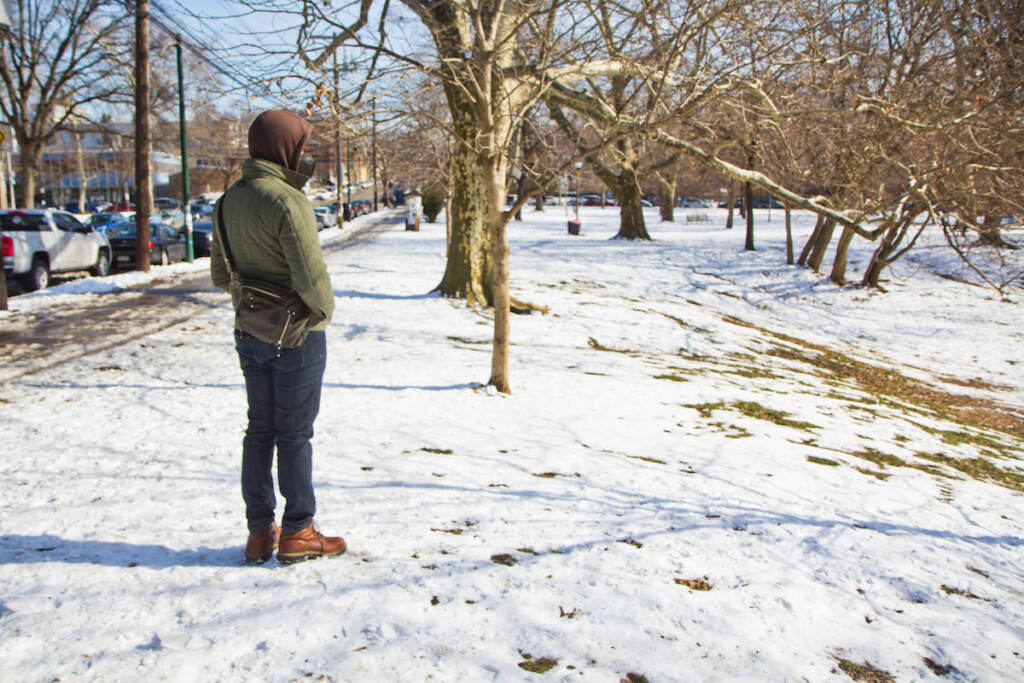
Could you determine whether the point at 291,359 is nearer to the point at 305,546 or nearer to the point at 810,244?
the point at 305,546

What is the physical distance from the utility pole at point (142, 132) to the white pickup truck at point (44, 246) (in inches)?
44.6

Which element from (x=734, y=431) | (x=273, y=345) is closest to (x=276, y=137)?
(x=273, y=345)

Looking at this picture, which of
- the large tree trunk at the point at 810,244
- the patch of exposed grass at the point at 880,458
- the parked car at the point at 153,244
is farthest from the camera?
the large tree trunk at the point at 810,244

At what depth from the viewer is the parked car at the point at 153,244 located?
18.5 m

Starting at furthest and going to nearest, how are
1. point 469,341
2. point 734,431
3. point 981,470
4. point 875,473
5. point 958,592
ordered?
1. point 469,341
2. point 734,431
3. point 981,470
4. point 875,473
5. point 958,592

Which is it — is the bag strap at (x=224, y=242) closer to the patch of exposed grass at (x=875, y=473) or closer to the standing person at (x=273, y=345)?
the standing person at (x=273, y=345)

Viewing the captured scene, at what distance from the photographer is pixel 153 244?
19.0 m

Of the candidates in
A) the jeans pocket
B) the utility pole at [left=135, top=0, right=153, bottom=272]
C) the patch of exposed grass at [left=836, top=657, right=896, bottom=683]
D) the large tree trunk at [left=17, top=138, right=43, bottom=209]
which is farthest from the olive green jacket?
the large tree trunk at [left=17, top=138, right=43, bottom=209]

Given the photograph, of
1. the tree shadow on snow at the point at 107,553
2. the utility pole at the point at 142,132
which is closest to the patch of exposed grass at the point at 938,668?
the tree shadow on snow at the point at 107,553

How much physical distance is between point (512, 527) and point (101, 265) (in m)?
16.3

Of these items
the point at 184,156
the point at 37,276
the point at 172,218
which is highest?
the point at 184,156

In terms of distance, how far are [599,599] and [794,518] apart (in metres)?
1.83

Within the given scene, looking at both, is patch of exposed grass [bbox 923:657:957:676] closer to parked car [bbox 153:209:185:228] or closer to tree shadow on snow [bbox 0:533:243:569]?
tree shadow on snow [bbox 0:533:243:569]

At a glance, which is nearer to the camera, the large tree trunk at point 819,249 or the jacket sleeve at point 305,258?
the jacket sleeve at point 305,258
